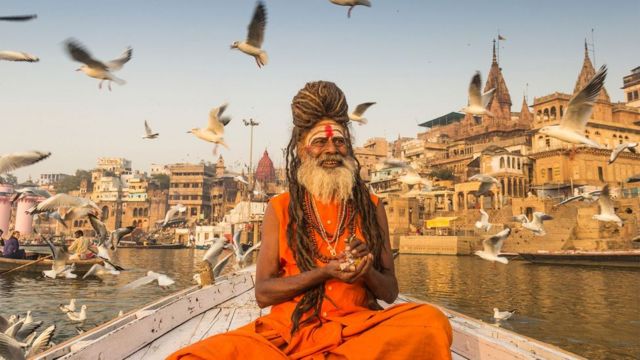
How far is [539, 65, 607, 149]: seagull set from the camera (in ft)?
26.6

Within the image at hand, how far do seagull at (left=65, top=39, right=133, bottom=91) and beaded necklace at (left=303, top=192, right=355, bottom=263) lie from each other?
7375 millimetres

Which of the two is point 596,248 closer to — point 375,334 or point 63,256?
point 63,256

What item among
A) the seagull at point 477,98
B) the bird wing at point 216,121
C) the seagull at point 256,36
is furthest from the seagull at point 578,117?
the bird wing at point 216,121

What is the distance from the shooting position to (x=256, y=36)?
27.2 ft

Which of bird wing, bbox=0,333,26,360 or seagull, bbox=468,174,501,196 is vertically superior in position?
seagull, bbox=468,174,501,196

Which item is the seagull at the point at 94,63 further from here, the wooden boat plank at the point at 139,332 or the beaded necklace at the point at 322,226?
the beaded necklace at the point at 322,226

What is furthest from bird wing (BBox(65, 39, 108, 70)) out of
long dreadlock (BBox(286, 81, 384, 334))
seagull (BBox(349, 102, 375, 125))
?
long dreadlock (BBox(286, 81, 384, 334))

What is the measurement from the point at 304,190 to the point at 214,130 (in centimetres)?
845

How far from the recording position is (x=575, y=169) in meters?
49.0

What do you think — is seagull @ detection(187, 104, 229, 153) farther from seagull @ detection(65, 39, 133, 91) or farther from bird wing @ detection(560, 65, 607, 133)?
bird wing @ detection(560, 65, 607, 133)

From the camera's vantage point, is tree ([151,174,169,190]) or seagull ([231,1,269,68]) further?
tree ([151,174,169,190])

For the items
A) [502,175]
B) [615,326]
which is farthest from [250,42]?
[502,175]

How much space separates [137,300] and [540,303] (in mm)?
11851

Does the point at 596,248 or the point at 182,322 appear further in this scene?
the point at 596,248
